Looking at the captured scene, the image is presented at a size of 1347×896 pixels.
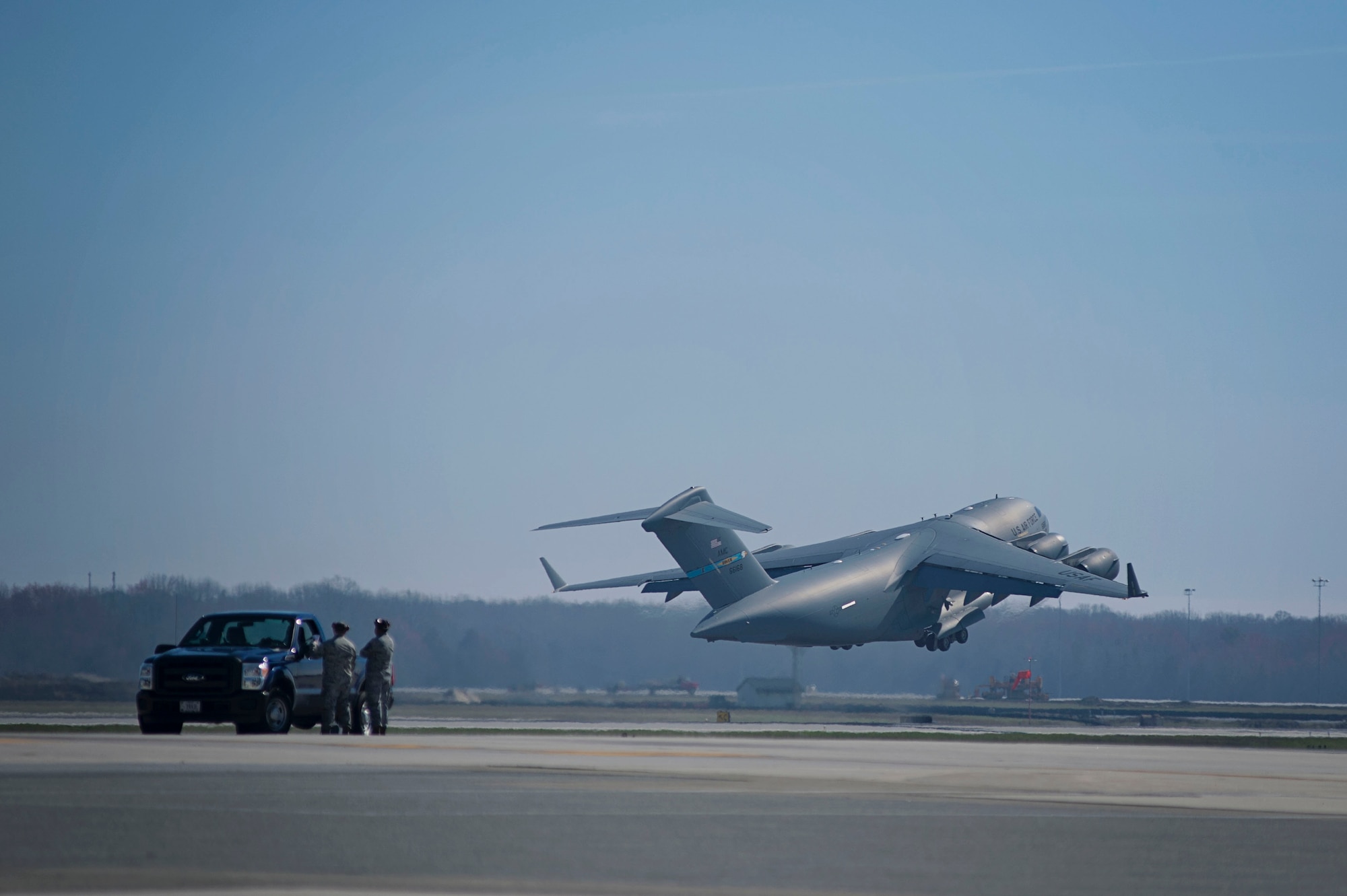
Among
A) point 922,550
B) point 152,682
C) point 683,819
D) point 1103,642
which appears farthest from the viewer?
point 1103,642

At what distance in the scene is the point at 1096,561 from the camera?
63.2 m

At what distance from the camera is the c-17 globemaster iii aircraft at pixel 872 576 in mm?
54812

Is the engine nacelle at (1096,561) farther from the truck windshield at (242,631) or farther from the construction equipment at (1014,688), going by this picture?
the truck windshield at (242,631)

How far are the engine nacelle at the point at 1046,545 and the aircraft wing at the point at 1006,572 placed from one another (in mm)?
1858

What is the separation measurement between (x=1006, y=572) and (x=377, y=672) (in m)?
36.9

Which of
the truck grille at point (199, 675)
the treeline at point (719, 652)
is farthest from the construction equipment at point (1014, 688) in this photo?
the truck grille at point (199, 675)

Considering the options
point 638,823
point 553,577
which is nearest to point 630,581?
point 553,577

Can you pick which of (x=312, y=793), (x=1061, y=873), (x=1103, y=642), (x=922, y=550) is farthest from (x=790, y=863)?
(x=1103, y=642)

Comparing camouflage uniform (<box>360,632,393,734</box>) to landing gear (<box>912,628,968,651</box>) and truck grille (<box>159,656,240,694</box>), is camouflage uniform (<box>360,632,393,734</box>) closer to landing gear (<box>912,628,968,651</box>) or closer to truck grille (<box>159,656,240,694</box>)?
truck grille (<box>159,656,240,694</box>)

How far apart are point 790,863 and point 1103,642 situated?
320 feet

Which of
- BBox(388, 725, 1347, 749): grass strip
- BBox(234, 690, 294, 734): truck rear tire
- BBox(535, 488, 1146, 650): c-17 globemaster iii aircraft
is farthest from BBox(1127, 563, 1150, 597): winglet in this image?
BBox(234, 690, 294, 734): truck rear tire

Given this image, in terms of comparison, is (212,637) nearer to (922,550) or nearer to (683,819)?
(683,819)

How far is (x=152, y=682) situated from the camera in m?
26.8

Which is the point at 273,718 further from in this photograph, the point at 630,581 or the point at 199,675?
the point at 630,581
